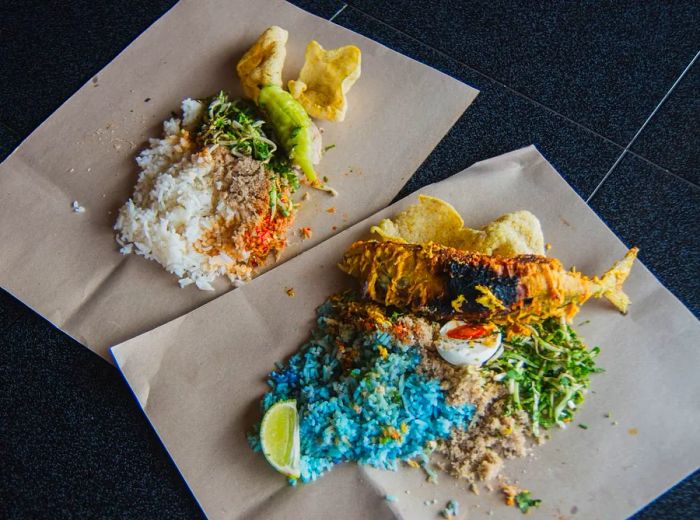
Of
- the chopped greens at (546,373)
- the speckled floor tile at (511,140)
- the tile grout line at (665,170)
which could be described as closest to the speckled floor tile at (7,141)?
the speckled floor tile at (511,140)

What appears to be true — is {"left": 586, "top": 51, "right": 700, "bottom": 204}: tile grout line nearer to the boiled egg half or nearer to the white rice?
the boiled egg half

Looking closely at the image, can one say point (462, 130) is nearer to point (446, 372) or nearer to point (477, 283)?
point (477, 283)

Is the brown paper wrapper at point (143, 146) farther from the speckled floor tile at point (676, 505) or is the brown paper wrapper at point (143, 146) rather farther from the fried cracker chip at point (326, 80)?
the speckled floor tile at point (676, 505)

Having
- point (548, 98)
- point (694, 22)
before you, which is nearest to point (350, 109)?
point (548, 98)

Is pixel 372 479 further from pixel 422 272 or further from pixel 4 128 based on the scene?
pixel 4 128

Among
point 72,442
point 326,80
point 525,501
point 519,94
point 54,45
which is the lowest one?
point 525,501

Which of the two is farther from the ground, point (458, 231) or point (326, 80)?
point (326, 80)

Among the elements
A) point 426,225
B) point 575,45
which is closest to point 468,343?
point 426,225
